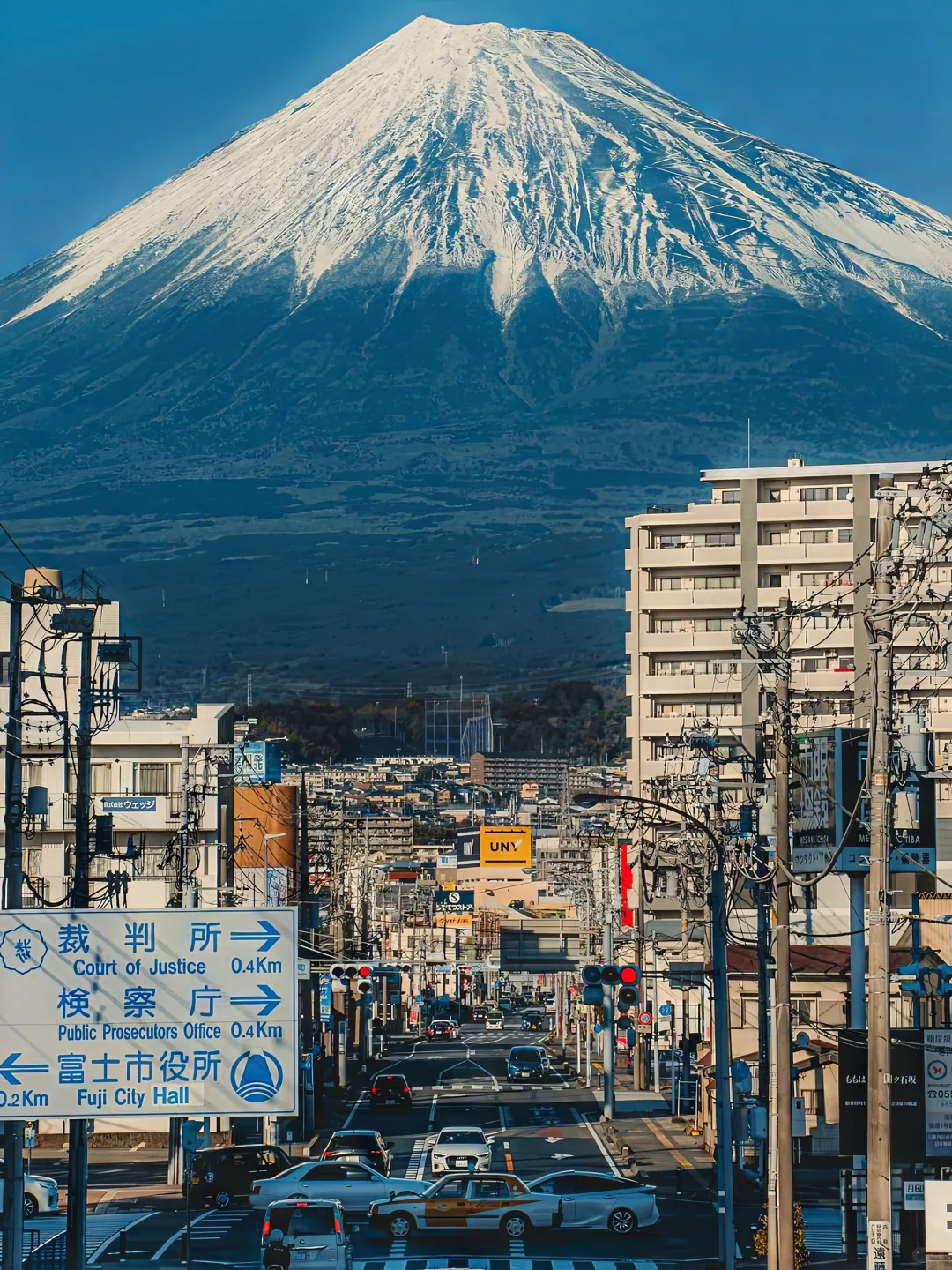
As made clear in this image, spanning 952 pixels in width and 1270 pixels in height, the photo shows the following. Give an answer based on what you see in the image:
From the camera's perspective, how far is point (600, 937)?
108688 mm

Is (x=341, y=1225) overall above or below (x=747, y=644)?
below

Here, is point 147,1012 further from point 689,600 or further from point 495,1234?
point 689,600

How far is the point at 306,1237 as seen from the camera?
3866cm

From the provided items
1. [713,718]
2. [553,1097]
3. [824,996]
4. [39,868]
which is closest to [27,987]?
[824,996]

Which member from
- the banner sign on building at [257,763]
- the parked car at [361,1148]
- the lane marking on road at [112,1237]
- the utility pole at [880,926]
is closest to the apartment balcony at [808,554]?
the banner sign on building at [257,763]

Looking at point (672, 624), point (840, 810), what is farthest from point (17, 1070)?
point (672, 624)

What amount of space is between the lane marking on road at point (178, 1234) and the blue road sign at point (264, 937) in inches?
662

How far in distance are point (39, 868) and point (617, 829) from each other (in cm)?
3996

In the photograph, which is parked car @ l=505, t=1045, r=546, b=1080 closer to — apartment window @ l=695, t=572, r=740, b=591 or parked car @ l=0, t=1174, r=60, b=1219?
apartment window @ l=695, t=572, r=740, b=591

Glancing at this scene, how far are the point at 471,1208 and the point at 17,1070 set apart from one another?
20866 millimetres

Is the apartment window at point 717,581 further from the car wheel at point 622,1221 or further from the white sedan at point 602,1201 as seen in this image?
the car wheel at point 622,1221

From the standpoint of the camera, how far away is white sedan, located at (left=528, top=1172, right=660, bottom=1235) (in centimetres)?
4622

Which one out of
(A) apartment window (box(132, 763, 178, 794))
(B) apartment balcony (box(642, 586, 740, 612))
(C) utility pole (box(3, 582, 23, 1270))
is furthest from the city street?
(B) apartment balcony (box(642, 586, 740, 612))

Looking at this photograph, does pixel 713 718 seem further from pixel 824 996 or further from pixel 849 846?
pixel 849 846
